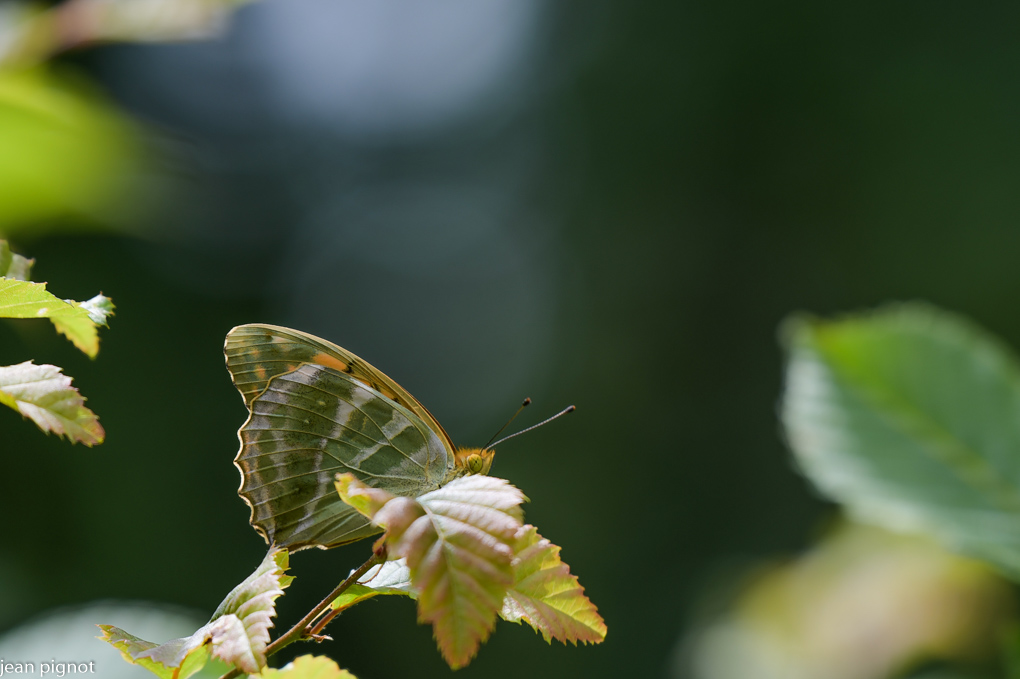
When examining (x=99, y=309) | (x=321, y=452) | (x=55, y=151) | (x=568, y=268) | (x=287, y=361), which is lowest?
(x=568, y=268)

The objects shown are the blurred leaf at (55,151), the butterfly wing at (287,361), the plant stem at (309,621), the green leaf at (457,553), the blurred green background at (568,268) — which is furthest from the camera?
the blurred green background at (568,268)

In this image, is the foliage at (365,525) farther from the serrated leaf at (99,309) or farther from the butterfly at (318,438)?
the serrated leaf at (99,309)

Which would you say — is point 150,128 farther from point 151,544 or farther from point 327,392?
point 151,544

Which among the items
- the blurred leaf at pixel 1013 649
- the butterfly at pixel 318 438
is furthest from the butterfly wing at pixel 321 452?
the blurred leaf at pixel 1013 649

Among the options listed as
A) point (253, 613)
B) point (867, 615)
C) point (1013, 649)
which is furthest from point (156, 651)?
point (867, 615)

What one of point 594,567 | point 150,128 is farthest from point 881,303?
point 150,128

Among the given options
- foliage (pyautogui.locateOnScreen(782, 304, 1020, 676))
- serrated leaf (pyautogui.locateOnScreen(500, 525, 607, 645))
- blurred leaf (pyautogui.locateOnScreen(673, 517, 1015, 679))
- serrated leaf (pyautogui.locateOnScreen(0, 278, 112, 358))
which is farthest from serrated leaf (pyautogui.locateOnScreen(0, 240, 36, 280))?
blurred leaf (pyautogui.locateOnScreen(673, 517, 1015, 679))

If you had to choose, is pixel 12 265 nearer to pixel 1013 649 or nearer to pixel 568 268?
pixel 1013 649
